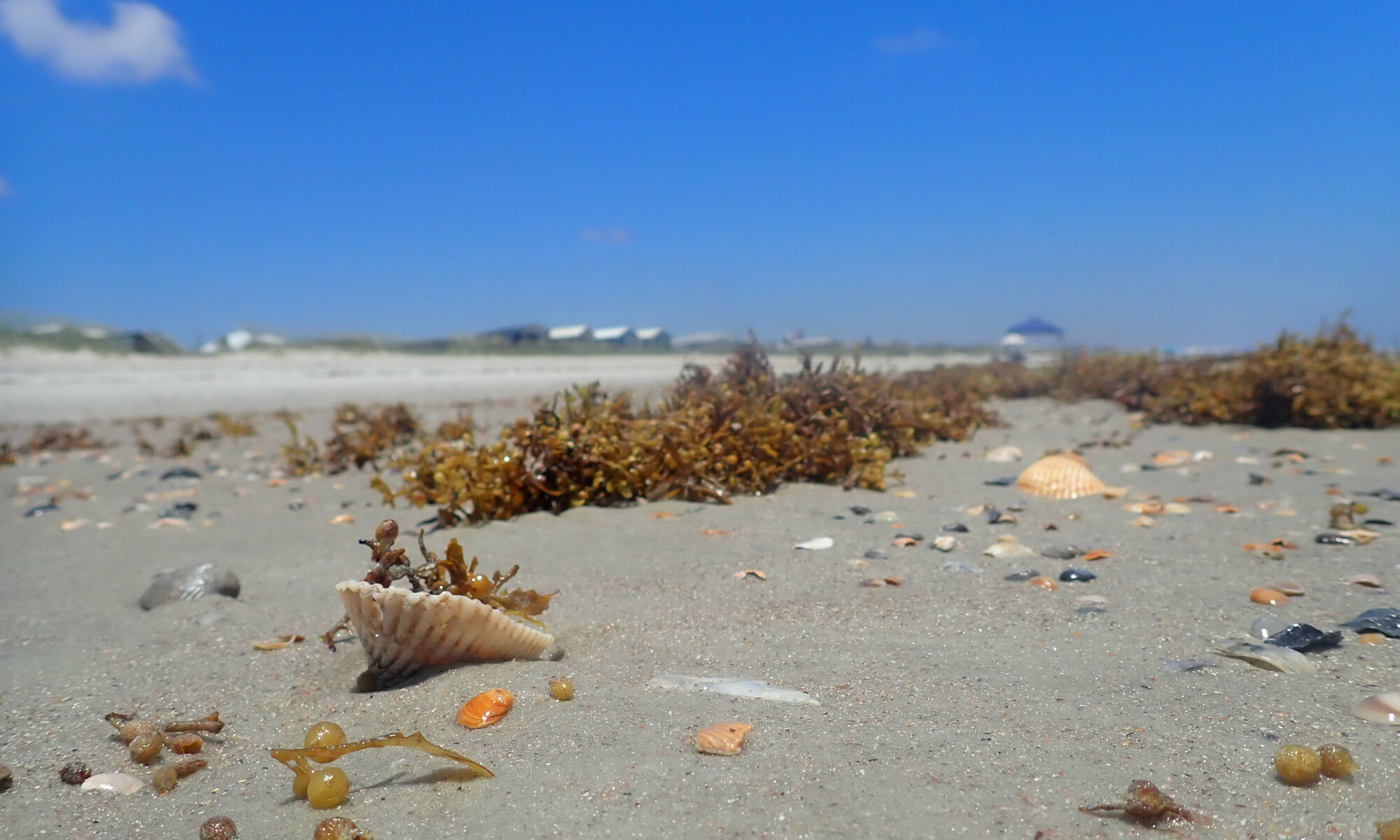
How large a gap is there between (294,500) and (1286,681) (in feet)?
16.1

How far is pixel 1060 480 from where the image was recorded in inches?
171

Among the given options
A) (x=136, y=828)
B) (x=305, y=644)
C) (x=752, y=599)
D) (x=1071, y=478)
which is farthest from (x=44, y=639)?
(x=1071, y=478)

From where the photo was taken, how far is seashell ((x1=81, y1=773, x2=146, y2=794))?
1.57 m

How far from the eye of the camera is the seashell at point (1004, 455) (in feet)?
18.3

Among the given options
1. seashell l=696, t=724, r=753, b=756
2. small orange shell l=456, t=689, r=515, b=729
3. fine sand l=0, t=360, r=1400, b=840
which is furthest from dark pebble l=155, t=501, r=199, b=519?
seashell l=696, t=724, r=753, b=756

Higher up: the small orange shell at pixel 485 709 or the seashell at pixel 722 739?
the seashell at pixel 722 739

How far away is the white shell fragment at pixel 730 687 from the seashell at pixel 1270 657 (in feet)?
3.37

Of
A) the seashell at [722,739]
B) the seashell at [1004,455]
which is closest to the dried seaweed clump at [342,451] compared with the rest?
the seashell at [1004,455]

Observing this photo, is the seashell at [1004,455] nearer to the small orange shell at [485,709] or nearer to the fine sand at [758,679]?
the fine sand at [758,679]

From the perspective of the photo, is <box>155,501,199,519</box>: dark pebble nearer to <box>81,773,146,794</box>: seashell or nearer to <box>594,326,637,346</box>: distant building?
<box>81,773,146,794</box>: seashell

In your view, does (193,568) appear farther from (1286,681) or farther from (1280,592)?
(1280,592)

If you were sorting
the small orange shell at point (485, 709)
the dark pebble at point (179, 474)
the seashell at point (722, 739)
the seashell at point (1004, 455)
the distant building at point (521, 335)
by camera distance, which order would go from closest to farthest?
the seashell at point (722, 739), the small orange shell at point (485, 709), the seashell at point (1004, 455), the dark pebble at point (179, 474), the distant building at point (521, 335)

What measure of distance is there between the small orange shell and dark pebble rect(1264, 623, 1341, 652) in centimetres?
184

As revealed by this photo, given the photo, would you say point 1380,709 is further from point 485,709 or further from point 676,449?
point 676,449
